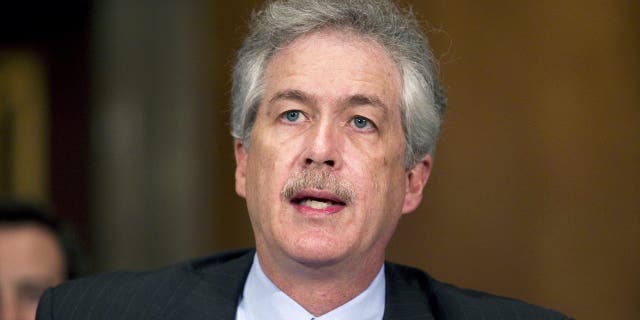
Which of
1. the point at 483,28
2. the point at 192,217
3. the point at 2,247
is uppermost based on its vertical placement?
the point at 483,28

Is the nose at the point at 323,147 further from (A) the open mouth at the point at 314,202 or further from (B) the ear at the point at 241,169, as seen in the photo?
(B) the ear at the point at 241,169

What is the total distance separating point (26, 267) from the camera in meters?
3.30

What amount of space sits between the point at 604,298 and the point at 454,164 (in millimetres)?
755

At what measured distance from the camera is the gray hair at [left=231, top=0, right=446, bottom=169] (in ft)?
8.36

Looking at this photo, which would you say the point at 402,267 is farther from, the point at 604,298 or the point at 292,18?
the point at 604,298

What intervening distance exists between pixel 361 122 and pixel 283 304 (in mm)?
402

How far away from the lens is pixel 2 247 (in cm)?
333

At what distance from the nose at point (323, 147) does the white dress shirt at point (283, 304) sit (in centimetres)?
29

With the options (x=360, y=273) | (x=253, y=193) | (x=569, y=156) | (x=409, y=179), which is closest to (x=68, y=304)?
(x=253, y=193)

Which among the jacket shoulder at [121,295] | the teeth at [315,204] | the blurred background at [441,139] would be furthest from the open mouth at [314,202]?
the blurred background at [441,139]

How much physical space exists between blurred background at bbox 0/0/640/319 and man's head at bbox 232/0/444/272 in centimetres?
135

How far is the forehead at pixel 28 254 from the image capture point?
10.8 feet

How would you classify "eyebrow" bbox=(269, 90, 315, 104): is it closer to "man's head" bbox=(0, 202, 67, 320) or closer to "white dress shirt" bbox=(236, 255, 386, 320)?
"white dress shirt" bbox=(236, 255, 386, 320)

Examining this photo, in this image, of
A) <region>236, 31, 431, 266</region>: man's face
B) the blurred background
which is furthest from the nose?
the blurred background
